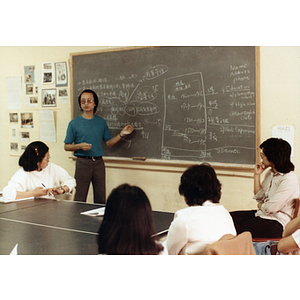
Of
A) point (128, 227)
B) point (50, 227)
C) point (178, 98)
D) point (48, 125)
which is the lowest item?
point (50, 227)

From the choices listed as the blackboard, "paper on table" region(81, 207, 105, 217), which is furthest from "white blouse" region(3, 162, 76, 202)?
the blackboard

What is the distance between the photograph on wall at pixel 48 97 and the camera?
446 cm

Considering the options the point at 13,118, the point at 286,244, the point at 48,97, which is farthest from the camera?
the point at 13,118

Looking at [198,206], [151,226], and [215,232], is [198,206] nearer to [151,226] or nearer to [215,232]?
[215,232]

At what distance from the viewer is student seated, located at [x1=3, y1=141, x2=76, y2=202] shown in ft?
8.63

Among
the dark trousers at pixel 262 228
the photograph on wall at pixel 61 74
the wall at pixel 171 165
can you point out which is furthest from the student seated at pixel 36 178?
the photograph on wall at pixel 61 74

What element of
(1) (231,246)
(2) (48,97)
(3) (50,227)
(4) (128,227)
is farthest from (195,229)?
(2) (48,97)

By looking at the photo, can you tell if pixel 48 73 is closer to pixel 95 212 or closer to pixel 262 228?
pixel 95 212

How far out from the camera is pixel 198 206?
1895 millimetres

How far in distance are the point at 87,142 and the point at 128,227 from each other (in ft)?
7.68

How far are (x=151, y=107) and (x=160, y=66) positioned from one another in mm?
468

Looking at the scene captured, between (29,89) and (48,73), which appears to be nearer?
(48,73)

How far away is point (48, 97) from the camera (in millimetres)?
4496

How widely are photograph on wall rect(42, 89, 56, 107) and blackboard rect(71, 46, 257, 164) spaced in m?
0.47
